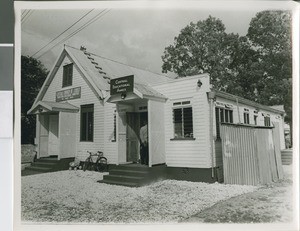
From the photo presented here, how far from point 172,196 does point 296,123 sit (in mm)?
1946

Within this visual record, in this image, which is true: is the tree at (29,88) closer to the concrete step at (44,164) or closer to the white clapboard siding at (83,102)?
the white clapboard siding at (83,102)

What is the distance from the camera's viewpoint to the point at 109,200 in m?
3.96

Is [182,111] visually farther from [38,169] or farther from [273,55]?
[38,169]

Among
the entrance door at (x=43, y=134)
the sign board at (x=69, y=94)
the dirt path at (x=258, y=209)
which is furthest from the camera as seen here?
the sign board at (x=69, y=94)

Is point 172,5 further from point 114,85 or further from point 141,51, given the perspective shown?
point 114,85

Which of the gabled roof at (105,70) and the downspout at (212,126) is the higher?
the gabled roof at (105,70)

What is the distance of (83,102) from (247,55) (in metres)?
2.69

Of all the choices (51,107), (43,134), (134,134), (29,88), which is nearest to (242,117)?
(134,134)

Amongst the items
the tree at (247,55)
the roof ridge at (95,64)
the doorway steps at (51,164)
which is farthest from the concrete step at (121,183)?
the tree at (247,55)

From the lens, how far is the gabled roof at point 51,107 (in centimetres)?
424

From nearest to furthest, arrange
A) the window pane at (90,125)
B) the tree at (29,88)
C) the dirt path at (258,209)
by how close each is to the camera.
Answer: the dirt path at (258,209) < the tree at (29,88) < the window pane at (90,125)

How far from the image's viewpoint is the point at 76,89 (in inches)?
187

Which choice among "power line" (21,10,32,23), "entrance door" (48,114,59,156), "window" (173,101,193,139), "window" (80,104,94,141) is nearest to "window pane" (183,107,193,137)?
"window" (173,101,193,139)

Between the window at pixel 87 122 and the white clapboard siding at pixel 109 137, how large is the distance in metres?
0.27
